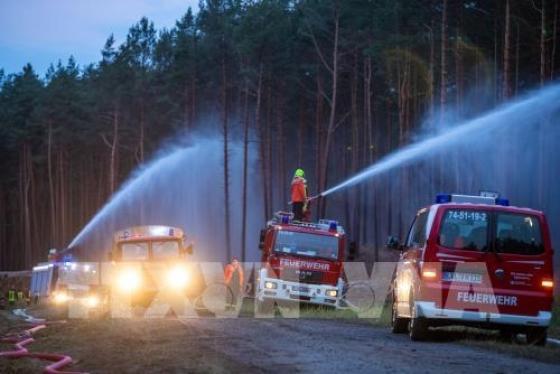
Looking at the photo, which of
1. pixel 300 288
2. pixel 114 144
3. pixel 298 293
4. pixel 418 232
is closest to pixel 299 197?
pixel 300 288

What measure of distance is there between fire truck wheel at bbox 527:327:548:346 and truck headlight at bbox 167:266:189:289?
10.5m

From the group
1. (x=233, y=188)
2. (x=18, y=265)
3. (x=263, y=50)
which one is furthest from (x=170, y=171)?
(x=18, y=265)

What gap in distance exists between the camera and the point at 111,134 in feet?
220

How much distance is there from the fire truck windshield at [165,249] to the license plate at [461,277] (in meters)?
11.0

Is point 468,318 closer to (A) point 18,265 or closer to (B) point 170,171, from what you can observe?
(B) point 170,171

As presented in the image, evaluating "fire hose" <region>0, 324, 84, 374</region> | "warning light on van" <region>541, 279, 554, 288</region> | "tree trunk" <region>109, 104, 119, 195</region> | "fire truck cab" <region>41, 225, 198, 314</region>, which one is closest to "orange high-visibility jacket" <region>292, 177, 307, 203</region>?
"fire truck cab" <region>41, 225, 198, 314</region>

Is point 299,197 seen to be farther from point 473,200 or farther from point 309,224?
point 473,200

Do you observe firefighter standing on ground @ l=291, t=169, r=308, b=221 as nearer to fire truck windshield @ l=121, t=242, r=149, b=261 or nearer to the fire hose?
fire truck windshield @ l=121, t=242, r=149, b=261

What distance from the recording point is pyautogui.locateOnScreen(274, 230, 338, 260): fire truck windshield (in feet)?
70.9

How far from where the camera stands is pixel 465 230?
12961 millimetres

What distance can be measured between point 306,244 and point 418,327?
8649mm

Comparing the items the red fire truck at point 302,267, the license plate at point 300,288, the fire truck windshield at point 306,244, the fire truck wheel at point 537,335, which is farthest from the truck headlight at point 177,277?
the fire truck wheel at point 537,335

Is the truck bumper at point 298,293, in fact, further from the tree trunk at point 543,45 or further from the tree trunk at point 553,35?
the tree trunk at point 553,35

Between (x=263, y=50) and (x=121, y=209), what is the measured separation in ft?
93.7
